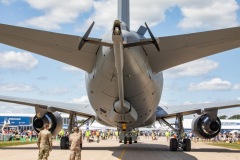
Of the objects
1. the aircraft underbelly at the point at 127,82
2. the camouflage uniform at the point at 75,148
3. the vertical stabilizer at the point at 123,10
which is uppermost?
the vertical stabilizer at the point at 123,10

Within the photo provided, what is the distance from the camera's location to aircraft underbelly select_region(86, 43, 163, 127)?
41.4 ft

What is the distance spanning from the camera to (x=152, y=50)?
12.9 m

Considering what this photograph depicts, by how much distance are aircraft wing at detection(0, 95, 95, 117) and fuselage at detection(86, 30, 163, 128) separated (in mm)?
6245

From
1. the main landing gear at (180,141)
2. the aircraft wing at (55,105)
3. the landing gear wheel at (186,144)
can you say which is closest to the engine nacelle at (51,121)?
the aircraft wing at (55,105)

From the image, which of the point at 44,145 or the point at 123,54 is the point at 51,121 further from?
the point at 123,54

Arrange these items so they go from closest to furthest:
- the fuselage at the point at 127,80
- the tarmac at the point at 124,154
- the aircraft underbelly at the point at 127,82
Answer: the fuselage at the point at 127,80 < the aircraft underbelly at the point at 127,82 < the tarmac at the point at 124,154

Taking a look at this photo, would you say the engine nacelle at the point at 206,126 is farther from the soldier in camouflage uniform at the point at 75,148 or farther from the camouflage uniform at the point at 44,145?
the camouflage uniform at the point at 44,145

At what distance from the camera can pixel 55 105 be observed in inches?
947

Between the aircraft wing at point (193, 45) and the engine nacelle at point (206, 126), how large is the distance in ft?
34.7

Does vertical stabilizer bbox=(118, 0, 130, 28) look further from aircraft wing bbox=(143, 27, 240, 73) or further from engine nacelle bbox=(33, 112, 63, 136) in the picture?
engine nacelle bbox=(33, 112, 63, 136)

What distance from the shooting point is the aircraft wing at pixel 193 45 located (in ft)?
33.6

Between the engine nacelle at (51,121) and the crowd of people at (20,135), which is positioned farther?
the crowd of people at (20,135)

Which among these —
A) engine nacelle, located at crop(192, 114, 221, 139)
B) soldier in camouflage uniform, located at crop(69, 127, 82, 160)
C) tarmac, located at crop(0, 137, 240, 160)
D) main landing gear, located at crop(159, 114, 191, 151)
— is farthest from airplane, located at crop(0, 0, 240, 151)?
engine nacelle, located at crop(192, 114, 221, 139)

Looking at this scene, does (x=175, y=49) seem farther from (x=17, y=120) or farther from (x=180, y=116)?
(x=17, y=120)
